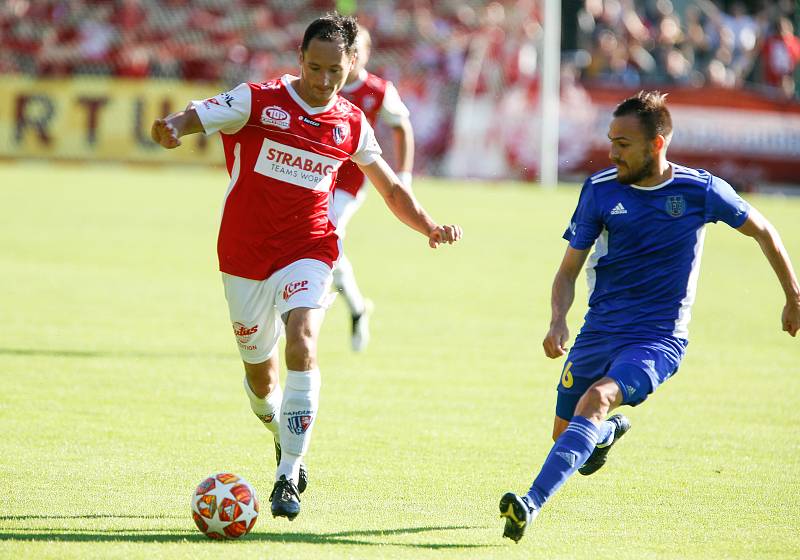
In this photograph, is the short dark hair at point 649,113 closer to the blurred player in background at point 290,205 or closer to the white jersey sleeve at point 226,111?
the blurred player in background at point 290,205

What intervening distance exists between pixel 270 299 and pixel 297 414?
0.65 m

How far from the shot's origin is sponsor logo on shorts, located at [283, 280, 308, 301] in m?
6.15

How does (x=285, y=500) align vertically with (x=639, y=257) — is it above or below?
below

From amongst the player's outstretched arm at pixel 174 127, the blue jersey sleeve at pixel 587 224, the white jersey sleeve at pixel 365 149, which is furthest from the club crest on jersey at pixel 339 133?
the blue jersey sleeve at pixel 587 224

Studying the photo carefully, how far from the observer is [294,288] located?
6156 mm

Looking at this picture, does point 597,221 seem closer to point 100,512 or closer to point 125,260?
point 100,512

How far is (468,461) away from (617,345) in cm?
175

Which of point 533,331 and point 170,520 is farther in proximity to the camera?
point 533,331

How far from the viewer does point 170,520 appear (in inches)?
231

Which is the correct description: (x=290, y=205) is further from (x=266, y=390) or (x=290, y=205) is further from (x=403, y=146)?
(x=403, y=146)

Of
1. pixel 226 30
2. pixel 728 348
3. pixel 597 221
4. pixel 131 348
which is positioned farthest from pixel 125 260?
pixel 226 30

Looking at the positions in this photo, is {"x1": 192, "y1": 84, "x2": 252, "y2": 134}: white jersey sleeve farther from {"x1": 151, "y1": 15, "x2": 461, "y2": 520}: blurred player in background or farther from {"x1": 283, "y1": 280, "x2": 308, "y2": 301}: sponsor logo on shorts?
{"x1": 283, "y1": 280, "x2": 308, "y2": 301}: sponsor logo on shorts

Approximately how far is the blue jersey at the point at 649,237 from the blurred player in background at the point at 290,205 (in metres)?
0.84

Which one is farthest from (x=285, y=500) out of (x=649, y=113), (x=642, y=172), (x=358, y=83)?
(x=358, y=83)
